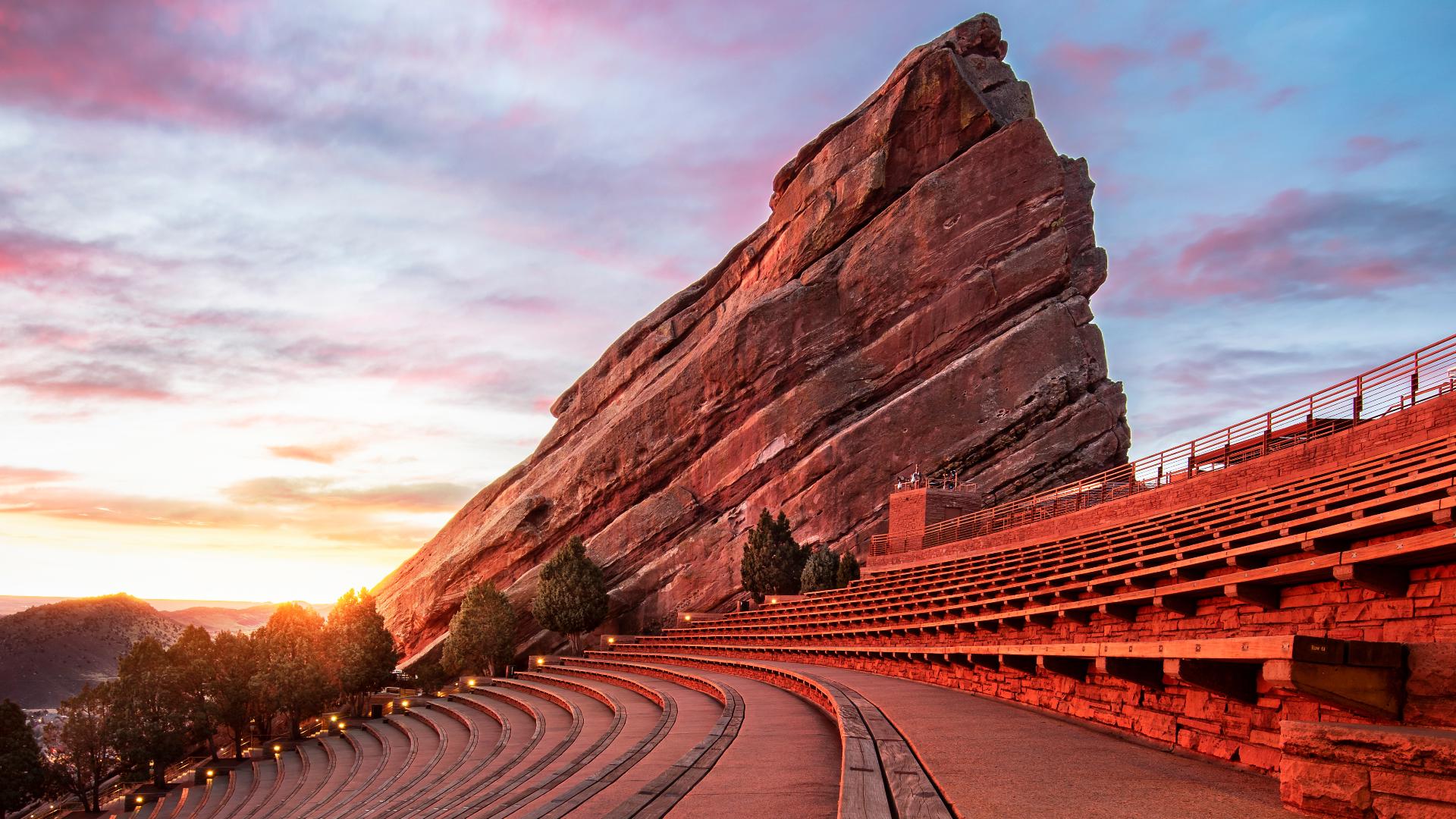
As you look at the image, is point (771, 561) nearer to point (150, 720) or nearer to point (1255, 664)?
point (150, 720)

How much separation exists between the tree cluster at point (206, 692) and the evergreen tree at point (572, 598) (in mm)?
7939

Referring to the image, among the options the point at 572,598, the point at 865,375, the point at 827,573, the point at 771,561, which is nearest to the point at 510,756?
the point at 827,573

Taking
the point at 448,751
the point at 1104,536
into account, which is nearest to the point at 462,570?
the point at 448,751

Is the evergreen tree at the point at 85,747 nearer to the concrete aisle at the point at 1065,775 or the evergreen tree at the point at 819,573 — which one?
the evergreen tree at the point at 819,573

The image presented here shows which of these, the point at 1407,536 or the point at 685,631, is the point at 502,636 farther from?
the point at 1407,536

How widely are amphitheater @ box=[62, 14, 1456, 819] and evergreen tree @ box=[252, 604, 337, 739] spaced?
18.9 m

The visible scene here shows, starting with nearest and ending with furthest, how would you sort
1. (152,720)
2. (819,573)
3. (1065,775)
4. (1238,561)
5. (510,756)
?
(1065,775) → (1238,561) → (510,756) → (152,720) → (819,573)

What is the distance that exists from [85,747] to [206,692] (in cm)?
485

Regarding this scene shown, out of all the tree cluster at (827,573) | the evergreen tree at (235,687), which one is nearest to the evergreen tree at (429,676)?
the evergreen tree at (235,687)

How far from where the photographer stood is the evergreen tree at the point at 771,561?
43.7m

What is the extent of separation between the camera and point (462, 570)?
58281 mm

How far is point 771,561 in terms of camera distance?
4416cm

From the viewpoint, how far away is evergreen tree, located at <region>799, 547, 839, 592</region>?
1629 inches

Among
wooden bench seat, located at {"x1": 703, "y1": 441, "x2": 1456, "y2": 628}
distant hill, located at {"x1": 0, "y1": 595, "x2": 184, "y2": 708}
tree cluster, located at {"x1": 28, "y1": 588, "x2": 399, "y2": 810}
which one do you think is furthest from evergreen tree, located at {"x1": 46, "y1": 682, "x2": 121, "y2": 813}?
distant hill, located at {"x1": 0, "y1": 595, "x2": 184, "y2": 708}
